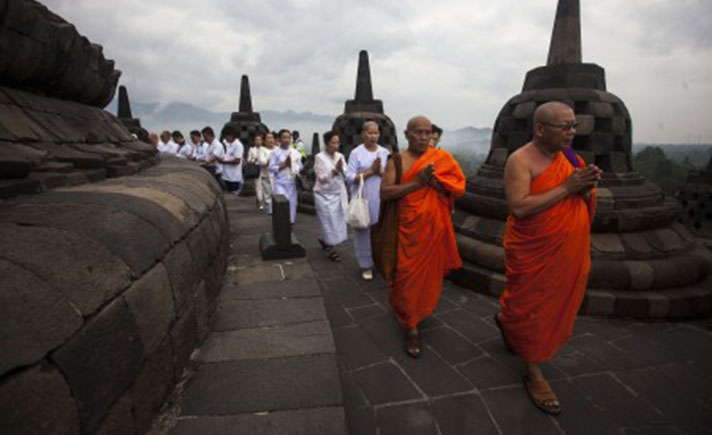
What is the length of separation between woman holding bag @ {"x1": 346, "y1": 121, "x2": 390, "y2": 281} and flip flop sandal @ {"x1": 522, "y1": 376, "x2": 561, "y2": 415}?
7.78 ft

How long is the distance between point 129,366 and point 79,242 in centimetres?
58

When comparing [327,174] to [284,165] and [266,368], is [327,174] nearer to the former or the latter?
[284,165]

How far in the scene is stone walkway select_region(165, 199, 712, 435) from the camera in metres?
2.05

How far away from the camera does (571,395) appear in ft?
8.31

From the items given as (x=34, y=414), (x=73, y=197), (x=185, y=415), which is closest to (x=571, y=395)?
(x=185, y=415)

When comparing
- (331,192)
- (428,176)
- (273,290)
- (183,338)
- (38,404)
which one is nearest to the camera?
(38,404)

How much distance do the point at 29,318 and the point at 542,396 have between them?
9.16ft

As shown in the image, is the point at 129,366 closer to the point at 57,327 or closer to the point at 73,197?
the point at 57,327

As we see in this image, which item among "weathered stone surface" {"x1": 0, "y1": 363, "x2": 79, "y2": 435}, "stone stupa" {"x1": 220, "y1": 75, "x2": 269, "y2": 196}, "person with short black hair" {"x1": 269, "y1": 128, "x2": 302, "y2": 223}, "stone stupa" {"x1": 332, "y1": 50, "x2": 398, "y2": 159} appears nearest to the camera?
"weathered stone surface" {"x1": 0, "y1": 363, "x2": 79, "y2": 435}

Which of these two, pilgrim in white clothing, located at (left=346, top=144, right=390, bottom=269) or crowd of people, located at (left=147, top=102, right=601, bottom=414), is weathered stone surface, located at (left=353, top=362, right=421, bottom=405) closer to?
crowd of people, located at (left=147, top=102, right=601, bottom=414)

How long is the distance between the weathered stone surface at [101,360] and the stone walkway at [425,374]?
50 centimetres

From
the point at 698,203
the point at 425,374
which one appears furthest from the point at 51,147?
the point at 698,203

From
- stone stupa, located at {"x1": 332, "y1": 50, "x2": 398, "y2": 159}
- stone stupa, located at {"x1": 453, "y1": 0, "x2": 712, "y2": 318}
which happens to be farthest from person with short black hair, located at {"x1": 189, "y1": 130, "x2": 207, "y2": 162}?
stone stupa, located at {"x1": 453, "y1": 0, "x2": 712, "y2": 318}

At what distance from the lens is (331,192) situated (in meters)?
5.25
